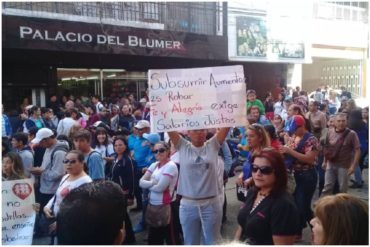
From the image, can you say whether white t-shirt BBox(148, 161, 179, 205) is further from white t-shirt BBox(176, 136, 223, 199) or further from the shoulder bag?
white t-shirt BBox(176, 136, 223, 199)

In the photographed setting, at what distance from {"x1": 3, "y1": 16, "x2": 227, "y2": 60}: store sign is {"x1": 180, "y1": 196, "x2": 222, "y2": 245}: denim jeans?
30.7 ft

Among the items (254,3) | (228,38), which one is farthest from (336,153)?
(254,3)

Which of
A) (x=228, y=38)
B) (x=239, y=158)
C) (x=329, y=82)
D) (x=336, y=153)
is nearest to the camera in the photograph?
(x=336, y=153)

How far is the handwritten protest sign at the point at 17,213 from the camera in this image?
12.3ft

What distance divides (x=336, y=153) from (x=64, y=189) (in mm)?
3490

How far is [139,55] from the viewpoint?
14133 millimetres

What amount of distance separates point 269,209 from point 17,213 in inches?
86.7

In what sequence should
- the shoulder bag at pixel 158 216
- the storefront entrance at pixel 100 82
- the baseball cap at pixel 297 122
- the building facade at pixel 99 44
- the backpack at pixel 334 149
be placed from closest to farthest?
the shoulder bag at pixel 158 216 < the baseball cap at pixel 297 122 < the backpack at pixel 334 149 < the building facade at pixel 99 44 < the storefront entrance at pixel 100 82

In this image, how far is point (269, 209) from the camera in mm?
2834

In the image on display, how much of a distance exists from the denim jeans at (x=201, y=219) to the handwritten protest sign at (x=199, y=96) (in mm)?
702

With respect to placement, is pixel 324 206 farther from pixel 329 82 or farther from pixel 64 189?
pixel 329 82

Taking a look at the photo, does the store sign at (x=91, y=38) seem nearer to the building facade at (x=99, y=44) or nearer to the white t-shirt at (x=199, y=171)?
the building facade at (x=99, y=44)

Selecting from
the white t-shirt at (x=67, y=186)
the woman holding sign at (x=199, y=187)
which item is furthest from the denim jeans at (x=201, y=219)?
the white t-shirt at (x=67, y=186)

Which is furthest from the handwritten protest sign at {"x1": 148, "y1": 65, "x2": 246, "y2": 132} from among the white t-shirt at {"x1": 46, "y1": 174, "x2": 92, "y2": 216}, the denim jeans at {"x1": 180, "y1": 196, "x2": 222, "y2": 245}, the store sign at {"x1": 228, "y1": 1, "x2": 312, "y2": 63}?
the store sign at {"x1": 228, "y1": 1, "x2": 312, "y2": 63}
